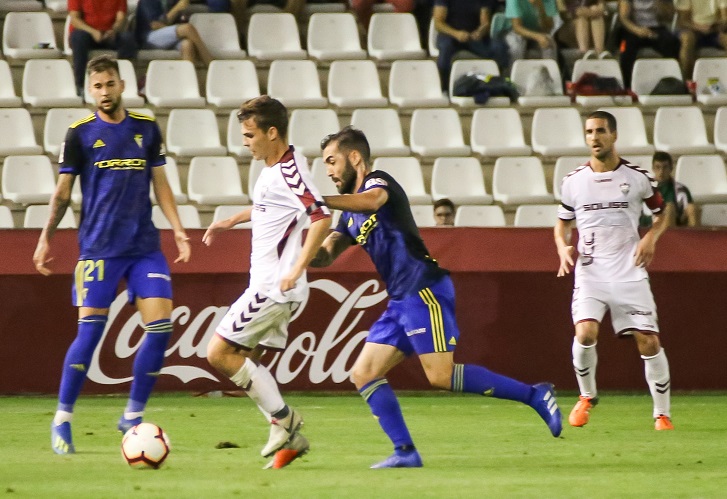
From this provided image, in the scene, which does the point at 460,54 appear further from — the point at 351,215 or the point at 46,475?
the point at 46,475

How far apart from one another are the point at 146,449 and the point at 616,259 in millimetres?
3800

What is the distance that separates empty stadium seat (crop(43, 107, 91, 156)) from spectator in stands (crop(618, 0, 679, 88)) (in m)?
6.46

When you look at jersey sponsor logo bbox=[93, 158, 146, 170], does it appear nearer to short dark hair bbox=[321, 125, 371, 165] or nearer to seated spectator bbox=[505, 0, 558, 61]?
short dark hair bbox=[321, 125, 371, 165]

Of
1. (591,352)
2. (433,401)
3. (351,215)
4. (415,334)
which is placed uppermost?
(351,215)

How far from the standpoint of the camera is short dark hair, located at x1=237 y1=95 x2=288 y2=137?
6.89 meters

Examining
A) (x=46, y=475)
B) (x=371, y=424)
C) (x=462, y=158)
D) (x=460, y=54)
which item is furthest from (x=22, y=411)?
(x=460, y=54)

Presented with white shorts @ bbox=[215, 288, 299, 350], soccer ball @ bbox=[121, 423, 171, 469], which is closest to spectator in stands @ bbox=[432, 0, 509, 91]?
white shorts @ bbox=[215, 288, 299, 350]

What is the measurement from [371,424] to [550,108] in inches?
279

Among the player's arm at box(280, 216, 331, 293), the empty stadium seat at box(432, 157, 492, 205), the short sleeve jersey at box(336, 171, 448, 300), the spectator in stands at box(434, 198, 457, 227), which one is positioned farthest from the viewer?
the empty stadium seat at box(432, 157, 492, 205)

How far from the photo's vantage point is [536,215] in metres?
14.2

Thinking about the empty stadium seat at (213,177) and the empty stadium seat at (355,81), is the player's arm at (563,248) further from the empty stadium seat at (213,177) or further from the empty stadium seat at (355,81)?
the empty stadium seat at (355,81)

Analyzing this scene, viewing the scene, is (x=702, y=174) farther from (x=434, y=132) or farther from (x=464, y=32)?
(x=464, y=32)

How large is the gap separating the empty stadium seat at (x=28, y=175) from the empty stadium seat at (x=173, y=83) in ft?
5.21

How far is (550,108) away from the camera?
1554 cm
